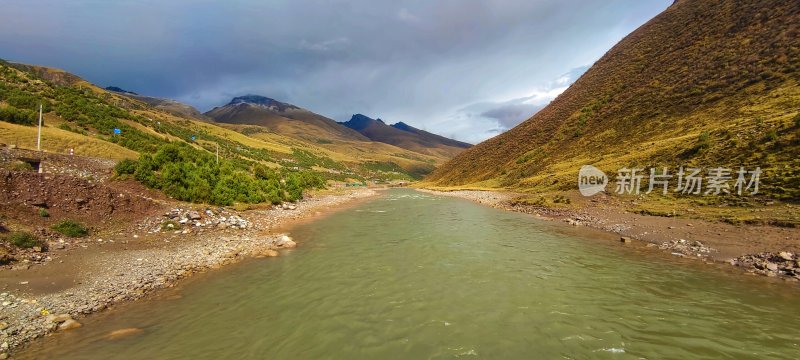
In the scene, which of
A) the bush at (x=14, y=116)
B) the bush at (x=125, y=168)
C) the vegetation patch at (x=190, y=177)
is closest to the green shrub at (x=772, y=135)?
the vegetation patch at (x=190, y=177)

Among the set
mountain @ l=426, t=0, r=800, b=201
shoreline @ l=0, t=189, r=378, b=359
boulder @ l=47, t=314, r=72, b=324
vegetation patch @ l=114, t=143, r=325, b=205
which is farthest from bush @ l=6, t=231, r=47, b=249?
mountain @ l=426, t=0, r=800, b=201

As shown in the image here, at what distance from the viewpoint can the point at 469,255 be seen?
2017 centimetres

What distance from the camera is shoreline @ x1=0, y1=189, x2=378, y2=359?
32.3ft

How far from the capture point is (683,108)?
6034 centimetres

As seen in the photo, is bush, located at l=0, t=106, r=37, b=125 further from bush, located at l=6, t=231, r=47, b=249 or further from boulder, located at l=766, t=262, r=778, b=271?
boulder, located at l=766, t=262, r=778, b=271

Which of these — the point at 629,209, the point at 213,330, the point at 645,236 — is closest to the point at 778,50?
the point at 629,209

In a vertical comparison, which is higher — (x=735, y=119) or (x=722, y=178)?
(x=735, y=119)

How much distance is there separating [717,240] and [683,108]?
178ft

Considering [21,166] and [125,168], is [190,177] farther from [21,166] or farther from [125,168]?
[21,166]

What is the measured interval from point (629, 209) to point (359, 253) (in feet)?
90.9

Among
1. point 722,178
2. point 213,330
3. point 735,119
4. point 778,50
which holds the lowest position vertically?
point 213,330

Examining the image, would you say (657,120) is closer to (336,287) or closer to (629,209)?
(629,209)

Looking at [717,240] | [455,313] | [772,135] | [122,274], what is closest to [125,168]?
[122,274]

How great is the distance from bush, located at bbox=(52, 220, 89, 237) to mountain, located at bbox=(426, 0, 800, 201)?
146 feet
